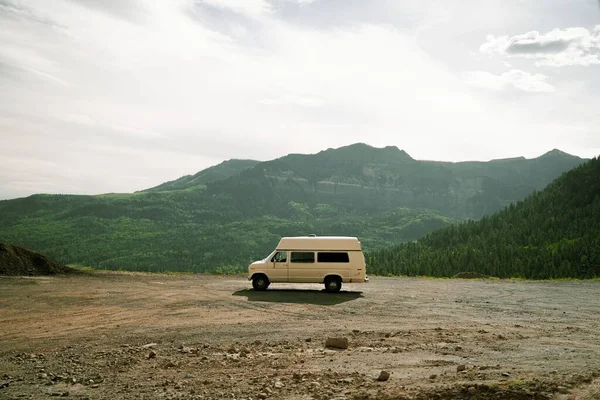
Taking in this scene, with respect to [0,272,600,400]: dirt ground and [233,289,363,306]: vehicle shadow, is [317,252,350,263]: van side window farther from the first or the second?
[0,272,600,400]: dirt ground

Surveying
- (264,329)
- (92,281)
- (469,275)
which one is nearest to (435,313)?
(264,329)

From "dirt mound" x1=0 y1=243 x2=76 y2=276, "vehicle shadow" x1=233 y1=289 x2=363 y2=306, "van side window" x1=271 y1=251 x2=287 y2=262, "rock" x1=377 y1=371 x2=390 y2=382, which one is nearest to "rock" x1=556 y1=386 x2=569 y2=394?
"rock" x1=377 y1=371 x2=390 y2=382

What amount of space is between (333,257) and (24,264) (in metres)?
22.2

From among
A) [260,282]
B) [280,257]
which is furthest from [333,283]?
[260,282]

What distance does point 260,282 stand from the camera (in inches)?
1052

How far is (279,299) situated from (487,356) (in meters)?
13.1

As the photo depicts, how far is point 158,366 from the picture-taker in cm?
1063

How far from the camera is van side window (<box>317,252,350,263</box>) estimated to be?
85.2 ft

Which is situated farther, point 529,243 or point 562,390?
point 529,243

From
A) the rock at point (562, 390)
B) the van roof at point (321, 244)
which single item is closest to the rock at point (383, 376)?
the rock at point (562, 390)

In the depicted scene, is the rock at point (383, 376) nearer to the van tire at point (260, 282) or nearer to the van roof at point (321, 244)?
the van roof at point (321, 244)

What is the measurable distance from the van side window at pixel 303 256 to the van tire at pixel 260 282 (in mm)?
1927

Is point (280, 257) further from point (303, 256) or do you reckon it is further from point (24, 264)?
point (24, 264)

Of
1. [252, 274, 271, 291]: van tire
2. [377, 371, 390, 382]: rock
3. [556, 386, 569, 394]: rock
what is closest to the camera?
[556, 386, 569, 394]: rock
